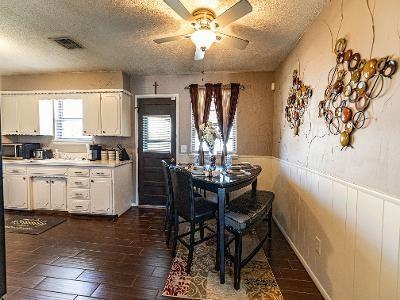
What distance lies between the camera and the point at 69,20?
2381 mm

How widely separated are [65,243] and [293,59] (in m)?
3.69

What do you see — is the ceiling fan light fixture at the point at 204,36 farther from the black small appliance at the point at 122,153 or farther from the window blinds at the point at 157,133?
the black small appliance at the point at 122,153

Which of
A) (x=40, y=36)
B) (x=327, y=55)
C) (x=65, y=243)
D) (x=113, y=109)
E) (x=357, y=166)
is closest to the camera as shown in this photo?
(x=357, y=166)

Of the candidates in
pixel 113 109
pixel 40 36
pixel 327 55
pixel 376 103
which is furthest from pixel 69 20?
pixel 376 103

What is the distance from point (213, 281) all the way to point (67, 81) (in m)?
4.09

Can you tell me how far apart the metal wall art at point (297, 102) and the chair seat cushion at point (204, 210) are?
52.2 inches

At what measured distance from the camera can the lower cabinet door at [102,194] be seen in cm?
385

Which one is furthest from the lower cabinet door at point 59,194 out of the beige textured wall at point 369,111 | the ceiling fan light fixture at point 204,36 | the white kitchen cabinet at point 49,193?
the beige textured wall at point 369,111

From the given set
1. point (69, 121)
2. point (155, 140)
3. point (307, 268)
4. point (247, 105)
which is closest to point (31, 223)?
point (69, 121)

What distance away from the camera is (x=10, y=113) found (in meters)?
4.39

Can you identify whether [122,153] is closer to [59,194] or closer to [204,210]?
[59,194]

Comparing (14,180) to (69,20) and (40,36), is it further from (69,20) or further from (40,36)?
(69,20)

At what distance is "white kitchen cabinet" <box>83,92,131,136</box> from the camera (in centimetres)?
411

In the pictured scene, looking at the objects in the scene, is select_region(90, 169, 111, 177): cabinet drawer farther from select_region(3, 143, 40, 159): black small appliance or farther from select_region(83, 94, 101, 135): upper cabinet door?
select_region(3, 143, 40, 159): black small appliance
